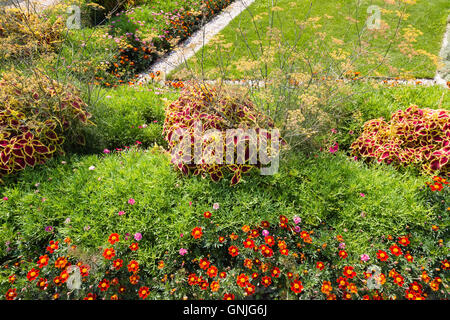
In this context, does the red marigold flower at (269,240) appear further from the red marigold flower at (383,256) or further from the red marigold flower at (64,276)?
the red marigold flower at (64,276)

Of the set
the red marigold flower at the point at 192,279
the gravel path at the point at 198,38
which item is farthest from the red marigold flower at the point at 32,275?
the gravel path at the point at 198,38

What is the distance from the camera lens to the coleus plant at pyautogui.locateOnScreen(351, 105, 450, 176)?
248 centimetres

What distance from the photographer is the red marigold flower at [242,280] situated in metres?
1.77

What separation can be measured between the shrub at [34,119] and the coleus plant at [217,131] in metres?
0.96

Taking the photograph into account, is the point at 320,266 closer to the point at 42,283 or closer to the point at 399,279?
the point at 399,279

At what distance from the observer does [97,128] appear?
120 inches

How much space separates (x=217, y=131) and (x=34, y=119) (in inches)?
64.2

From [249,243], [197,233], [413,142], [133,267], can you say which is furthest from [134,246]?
[413,142]

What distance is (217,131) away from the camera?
245cm

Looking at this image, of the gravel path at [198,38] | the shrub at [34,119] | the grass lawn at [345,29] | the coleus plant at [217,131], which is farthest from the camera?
the gravel path at [198,38]

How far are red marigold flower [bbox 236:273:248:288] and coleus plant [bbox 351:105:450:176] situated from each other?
67.8 inches

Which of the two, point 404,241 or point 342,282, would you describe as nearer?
point 342,282

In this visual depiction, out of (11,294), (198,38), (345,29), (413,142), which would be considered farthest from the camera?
(198,38)
